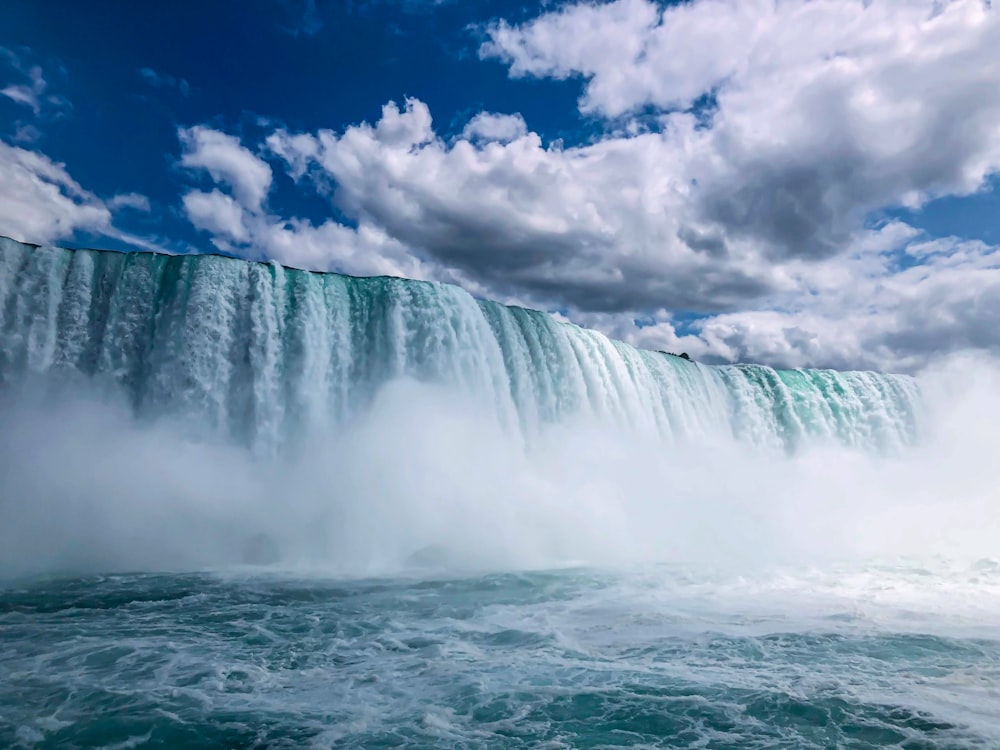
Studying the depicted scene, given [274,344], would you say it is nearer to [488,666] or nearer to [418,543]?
[418,543]

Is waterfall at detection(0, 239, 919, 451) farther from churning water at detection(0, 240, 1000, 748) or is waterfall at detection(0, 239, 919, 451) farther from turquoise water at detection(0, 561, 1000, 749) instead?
turquoise water at detection(0, 561, 1000, 749)

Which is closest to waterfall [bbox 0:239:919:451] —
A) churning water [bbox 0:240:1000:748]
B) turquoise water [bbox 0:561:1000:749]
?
churning water [bbox 0:240:1000:748]

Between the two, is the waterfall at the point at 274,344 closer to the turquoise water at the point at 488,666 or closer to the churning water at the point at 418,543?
the churning water at the point at 418,543

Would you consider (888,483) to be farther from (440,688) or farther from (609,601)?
(440,688)

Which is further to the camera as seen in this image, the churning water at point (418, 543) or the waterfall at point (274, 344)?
the waterfall at point (274, 344)

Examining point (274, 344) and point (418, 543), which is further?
point (274, 344)

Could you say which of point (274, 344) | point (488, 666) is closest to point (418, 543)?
point (274, 344)

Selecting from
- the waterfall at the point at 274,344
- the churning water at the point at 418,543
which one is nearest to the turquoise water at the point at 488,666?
the churning water at the point at 418,543

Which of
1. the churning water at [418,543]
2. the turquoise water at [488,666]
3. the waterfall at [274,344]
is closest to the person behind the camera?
the turquoise water at [488,666]
